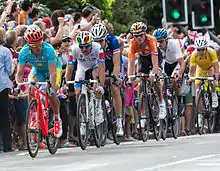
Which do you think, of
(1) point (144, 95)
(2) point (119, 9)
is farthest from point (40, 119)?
(2) point (119, 9)

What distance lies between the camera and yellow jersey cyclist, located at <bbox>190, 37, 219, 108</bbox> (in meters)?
23.0

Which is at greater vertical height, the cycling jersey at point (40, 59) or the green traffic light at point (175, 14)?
the green traffic light at point (175, 14)

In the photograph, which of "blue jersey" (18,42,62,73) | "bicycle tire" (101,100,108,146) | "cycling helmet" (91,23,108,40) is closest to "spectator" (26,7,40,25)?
"cycling helmet" (91,23,108,40)

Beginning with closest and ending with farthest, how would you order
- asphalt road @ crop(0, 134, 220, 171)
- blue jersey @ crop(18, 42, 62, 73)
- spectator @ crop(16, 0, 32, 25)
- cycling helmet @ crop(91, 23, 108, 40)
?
asphalt road @ crop(0, 134, 220, 171) → blue jersey @ crop(18, 42, 62, 73) → cycling helmet @ crop(91, 23, 108, 40) → spectator @ crop(16, 0, 32, 25)

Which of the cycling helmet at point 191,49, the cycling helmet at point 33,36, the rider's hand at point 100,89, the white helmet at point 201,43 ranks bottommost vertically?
the rider's hand at point 100,89

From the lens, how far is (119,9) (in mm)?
40438

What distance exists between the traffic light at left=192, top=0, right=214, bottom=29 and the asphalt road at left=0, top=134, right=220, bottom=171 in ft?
23.3

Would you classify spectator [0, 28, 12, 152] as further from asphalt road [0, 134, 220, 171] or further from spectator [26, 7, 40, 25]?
spectator [26, 7, 40, 25]

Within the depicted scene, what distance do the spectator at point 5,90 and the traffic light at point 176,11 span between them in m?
6.98

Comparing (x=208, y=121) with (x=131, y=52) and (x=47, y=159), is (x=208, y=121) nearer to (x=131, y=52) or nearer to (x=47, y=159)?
(x=131, y=52)

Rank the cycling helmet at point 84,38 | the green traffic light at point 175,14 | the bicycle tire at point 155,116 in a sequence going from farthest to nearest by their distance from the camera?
the green traffic light at point 175,14 → the bicycle tire at point 155,116 → the cycling helmet at point 84,38

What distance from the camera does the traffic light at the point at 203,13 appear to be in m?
25.4

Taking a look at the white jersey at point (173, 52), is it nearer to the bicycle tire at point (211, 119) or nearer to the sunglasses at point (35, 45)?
the bicycle tire at point (211, 119)

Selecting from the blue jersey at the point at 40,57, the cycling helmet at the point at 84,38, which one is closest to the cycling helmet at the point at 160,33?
the cycling helmet at the point at 84,38
